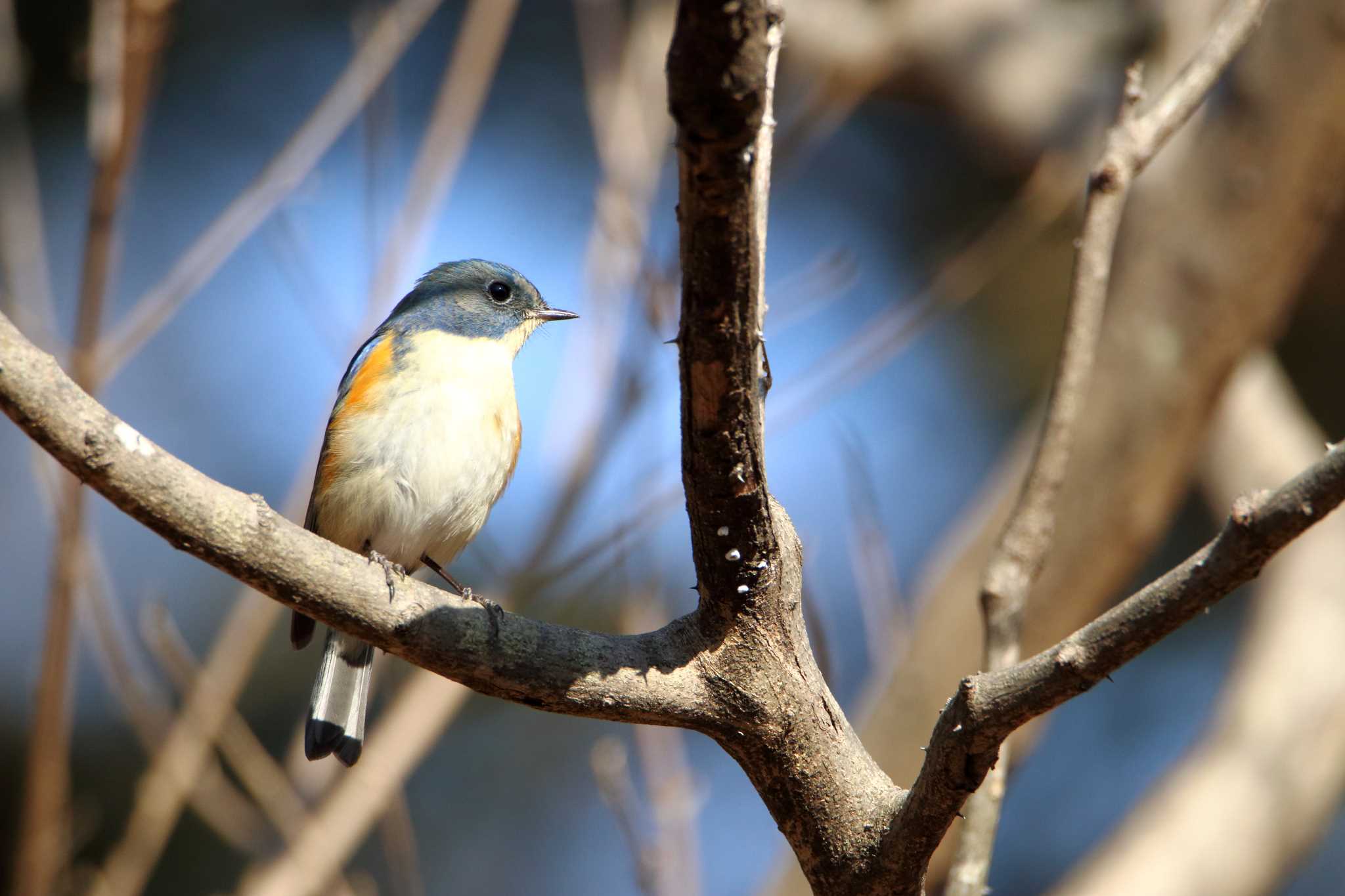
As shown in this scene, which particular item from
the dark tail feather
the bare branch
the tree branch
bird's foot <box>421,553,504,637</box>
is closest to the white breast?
bird's foot <box>421,553,504,637</box>

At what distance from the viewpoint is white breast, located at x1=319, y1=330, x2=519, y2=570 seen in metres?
3.30

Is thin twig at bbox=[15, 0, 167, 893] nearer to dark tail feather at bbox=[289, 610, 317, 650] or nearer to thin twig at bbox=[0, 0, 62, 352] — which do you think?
thin twig at bbox=[0, 0, 62, 352]

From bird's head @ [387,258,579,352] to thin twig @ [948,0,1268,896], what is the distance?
166 centimetres

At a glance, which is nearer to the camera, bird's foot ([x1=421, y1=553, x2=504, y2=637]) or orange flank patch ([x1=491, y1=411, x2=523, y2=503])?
bird's foot ([x1=421, y1=553, x2=504, y2=637])

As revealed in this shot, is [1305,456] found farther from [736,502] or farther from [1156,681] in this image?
[736,502]

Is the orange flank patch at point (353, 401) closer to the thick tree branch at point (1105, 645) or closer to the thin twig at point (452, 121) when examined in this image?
the thin twig at point (452, 121)

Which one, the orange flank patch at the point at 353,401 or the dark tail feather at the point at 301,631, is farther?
the dark tail feather at the point at 301,631

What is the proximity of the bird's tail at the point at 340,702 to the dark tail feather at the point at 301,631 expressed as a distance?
0.21 feet

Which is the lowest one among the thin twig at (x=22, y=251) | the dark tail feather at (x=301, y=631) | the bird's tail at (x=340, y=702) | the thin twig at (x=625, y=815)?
the thin twig at (x=625, y=815)

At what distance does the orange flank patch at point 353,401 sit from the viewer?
3350mm

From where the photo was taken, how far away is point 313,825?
3043 millimetres

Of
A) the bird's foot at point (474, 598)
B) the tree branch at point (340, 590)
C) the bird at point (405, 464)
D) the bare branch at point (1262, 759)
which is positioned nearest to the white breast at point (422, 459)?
the bird at point (405, 464)

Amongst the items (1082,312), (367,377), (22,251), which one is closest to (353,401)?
(367,377)

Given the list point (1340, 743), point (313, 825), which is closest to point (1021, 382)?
point (1340, 743)
